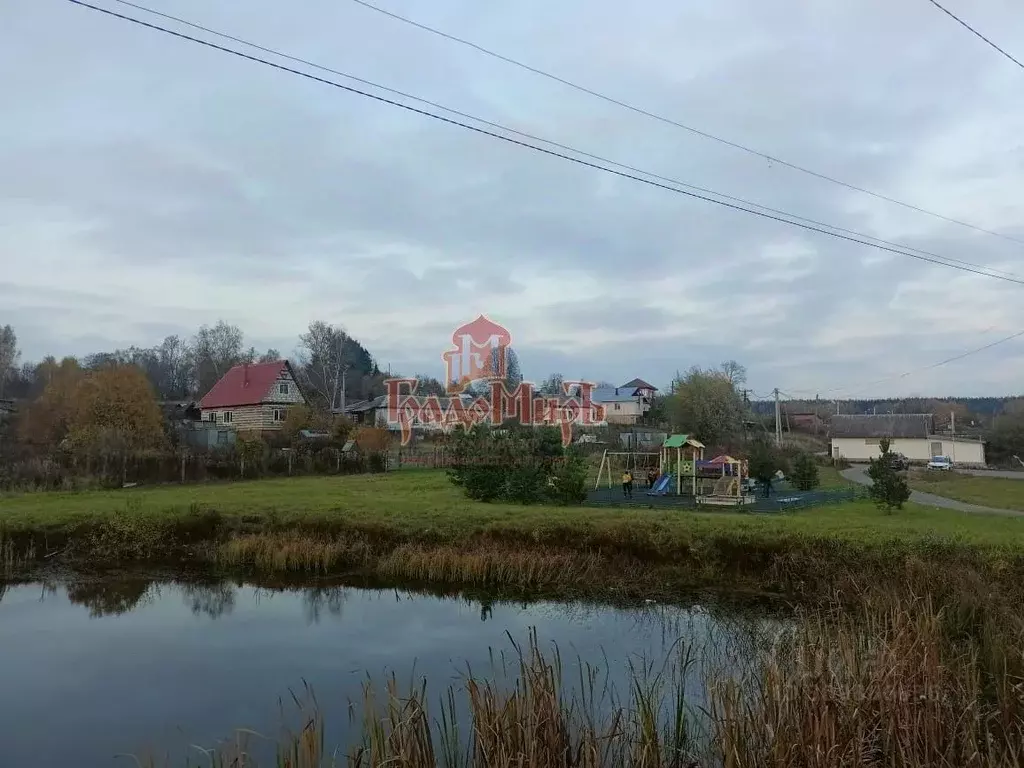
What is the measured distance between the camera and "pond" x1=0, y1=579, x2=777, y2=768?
6.15 m

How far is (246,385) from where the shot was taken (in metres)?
37.5

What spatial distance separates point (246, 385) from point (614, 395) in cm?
2935

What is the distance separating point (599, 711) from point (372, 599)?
593 cm

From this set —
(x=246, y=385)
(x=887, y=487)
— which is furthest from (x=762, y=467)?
(x=246, y=385)

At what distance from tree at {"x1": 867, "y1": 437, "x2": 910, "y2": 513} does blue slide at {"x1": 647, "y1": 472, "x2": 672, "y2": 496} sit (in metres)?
5.59

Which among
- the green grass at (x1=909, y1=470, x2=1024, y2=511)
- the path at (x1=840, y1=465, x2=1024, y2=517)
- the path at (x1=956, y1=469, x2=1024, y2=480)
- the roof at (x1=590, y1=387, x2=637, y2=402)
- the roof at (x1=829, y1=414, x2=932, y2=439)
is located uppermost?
the roof at (x1=590, y1=387, x2=637, y2=402)

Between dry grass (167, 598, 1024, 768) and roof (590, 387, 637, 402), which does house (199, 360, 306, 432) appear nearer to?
roof (590, 387, 637, 402)

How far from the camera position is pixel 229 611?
1002 centimetres

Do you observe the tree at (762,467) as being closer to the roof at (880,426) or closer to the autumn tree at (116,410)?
the autumn tree at (116,410)

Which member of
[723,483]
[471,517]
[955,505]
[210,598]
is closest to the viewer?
[210,598]

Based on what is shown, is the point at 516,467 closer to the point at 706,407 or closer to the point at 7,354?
the point at 706,407

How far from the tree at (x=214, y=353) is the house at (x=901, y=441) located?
1763 inches

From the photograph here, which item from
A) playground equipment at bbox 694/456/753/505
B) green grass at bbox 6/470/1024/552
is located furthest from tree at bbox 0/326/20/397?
playground equipment at bbox 694/456/753/505

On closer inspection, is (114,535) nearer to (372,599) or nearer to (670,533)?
(372,599)
